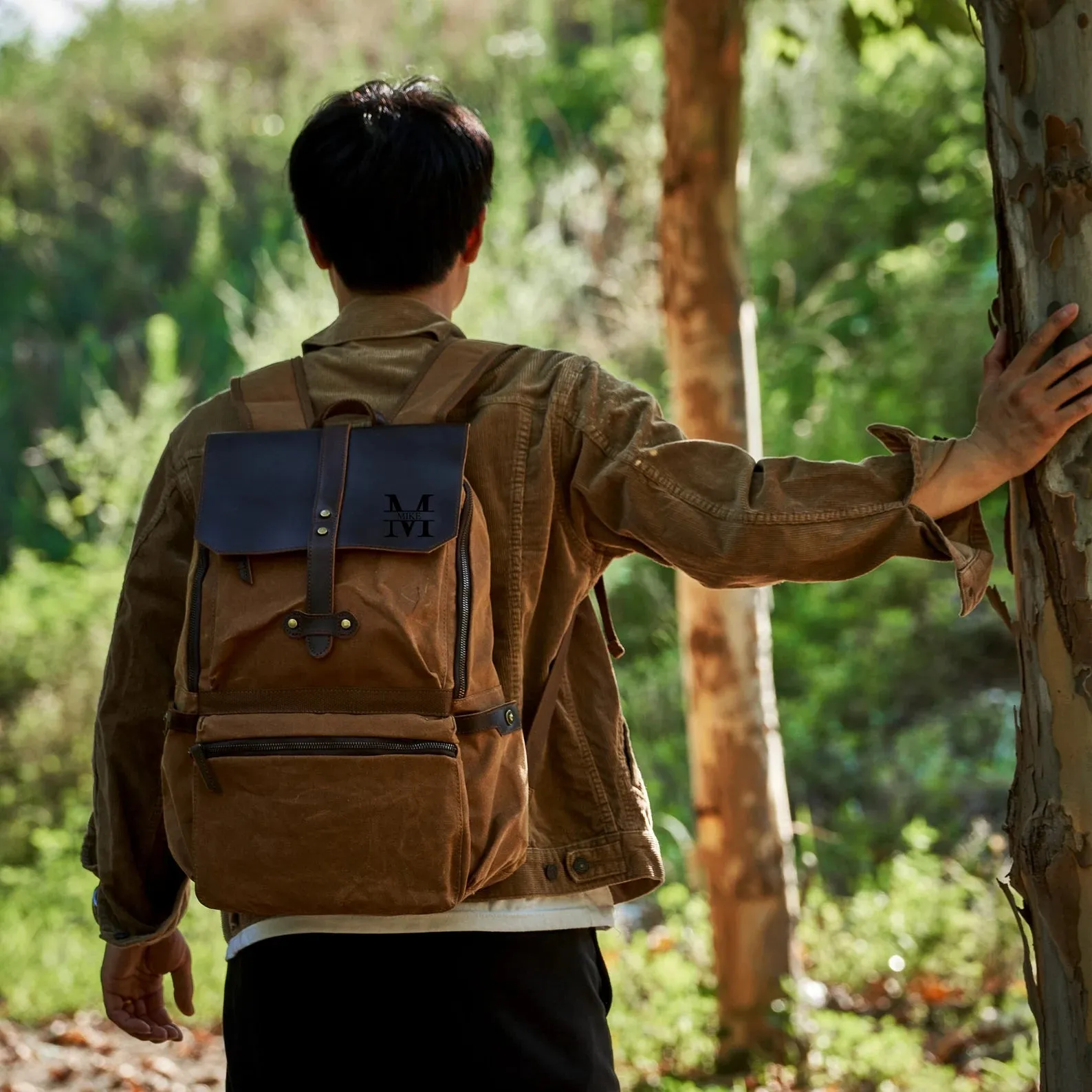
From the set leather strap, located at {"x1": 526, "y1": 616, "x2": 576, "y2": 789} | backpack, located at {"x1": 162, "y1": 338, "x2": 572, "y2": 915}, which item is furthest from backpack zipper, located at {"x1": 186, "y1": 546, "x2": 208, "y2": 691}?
leather strap, located at {"x1": 526, "y1": 616, "x2": 576, "y2": 789}

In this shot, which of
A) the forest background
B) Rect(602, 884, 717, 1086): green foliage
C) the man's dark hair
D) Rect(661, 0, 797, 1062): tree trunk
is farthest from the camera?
the forest background

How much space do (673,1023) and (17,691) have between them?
17.8 feet

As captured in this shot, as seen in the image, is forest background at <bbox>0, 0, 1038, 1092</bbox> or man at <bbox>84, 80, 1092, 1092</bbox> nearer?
man at <bbox>84, 80, 1092, 1092</bbox>

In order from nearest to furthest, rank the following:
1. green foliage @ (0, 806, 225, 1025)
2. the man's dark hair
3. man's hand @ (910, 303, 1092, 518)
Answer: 1. man's hand @ (910, 303, 1092, 518)
2. the man's dark hair
3. green foliage @ (0, 806, 225, 1025)

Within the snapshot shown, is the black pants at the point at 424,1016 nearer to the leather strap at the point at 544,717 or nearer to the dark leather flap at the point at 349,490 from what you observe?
the leather strap at the point at 544,717

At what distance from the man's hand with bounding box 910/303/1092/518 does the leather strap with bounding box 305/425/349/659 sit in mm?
655

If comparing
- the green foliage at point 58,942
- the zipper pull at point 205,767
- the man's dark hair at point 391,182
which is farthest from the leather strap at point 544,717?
the green foliage at point 58,942

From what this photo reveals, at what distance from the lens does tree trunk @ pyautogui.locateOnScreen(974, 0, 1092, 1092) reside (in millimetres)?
1628

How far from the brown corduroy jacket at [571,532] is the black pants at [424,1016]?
9cm

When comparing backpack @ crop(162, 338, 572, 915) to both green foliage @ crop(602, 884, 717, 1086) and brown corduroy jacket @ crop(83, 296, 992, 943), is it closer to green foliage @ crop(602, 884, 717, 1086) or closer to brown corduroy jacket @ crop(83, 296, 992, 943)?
brown corduroy jacket @ crop(83, 296, 992, 943)

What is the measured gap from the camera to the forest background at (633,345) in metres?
4.09

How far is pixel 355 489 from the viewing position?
154cm

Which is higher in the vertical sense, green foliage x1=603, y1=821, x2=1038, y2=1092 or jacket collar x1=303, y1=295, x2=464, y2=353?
jacket collar x1=303, y1=295, x2=464, y2=353

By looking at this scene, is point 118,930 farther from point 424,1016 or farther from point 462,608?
point 462,608
